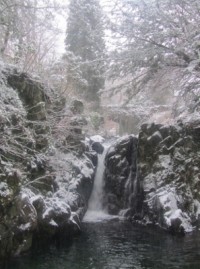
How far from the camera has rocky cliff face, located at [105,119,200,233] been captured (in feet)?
43.8

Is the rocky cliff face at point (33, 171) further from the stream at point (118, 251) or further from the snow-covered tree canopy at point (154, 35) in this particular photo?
the snow-covered tree canopy at point (154, 35)

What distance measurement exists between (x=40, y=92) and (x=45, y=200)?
358 centimetres

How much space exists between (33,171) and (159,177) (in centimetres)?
535

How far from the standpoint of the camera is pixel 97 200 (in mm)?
16562

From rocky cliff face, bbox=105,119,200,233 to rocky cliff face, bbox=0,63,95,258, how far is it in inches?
56.5

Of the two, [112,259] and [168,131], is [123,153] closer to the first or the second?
[168,131]

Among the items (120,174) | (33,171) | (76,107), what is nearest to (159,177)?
(120,174)

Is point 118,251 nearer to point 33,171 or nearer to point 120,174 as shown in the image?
point 33,171

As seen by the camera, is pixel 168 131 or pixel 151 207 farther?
pixel 168 131

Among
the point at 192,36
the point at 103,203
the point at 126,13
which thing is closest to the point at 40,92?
the point at 126,13

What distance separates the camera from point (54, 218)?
36.9 ft

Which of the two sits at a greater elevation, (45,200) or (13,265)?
(45,200)

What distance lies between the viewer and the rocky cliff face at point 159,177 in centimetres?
1336

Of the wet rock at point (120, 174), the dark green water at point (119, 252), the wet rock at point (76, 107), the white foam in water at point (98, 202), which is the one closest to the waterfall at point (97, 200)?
the white foam in water at point (98, 202)
